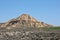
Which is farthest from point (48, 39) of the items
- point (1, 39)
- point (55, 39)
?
point (1, 39)

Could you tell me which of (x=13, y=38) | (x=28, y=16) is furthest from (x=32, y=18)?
(x=13, y=38)

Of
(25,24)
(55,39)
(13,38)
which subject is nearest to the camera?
(55,39)

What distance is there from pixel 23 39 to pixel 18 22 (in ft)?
103

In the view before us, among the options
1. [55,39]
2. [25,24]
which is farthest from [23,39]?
[25,24]

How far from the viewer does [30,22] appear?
214 ft

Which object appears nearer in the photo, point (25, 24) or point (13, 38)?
point (13, 38)

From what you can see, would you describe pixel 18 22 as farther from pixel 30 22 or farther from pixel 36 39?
pixel 36 39

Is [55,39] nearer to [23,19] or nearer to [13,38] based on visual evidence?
[13,38]

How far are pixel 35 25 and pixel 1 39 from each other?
3286 centimetres

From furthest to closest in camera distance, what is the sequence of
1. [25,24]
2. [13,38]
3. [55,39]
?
1. [25,24]
2. [13,38]
3. [55,39]

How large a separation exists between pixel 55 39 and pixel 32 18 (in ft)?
115

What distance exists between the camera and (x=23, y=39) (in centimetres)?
3238

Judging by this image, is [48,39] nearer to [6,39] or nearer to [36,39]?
[36,39]

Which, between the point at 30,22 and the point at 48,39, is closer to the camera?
the point at 48,39
